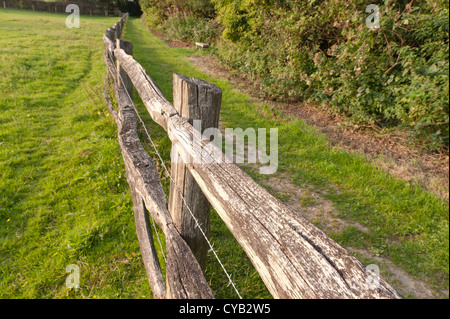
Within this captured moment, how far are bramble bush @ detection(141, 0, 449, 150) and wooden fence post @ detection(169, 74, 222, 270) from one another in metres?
3.23

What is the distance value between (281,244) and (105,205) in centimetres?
279

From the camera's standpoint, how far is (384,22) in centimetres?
439

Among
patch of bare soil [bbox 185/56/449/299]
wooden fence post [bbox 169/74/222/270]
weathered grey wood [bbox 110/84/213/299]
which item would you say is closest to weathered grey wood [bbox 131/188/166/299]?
weathered grey wood [bbox 110/84/213/299]

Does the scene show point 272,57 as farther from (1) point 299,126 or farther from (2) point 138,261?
Answer: (2) point 138,261

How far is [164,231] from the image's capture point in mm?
1786

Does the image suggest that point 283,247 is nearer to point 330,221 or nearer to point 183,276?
point 183,276

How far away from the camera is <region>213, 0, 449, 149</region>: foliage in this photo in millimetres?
3793

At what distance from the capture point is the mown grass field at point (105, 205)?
2395mm

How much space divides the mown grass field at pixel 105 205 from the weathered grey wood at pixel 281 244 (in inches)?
59.2
